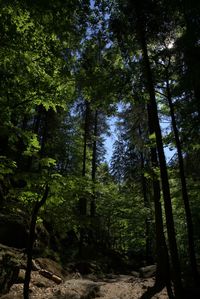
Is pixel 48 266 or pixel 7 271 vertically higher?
pixel 48 266

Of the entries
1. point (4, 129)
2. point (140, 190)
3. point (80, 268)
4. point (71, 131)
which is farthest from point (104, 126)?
point (4, 129)

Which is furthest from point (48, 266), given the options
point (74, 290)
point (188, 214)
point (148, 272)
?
point (188, 214)

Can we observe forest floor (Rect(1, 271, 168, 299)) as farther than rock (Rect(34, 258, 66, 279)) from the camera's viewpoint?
No

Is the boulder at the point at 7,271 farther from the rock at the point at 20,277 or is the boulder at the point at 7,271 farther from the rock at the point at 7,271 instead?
the rock at the point at 20,277

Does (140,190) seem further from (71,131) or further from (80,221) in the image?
(80,221)

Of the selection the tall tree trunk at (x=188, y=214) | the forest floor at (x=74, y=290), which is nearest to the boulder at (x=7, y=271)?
the forest floor at (x=74, y=290)

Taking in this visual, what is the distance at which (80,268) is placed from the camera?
58.3 ft

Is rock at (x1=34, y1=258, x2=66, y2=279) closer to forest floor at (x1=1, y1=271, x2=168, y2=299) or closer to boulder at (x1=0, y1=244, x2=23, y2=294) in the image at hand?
forest floor at (x1=1, y1=271, x2=168, y2=299)

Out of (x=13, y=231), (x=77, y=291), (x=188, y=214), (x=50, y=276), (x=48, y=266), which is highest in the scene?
(x=13, y=231)

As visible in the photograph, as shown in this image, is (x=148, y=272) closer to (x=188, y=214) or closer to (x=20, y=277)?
(x=188, y=214)

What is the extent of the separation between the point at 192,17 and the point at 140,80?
3.52m

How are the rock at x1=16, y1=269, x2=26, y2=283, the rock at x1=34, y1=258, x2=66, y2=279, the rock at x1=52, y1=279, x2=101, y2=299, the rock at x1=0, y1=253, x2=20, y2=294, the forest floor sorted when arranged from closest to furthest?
the rock at x1=0, y1=253, x2=20, y2=294
the forest floor
the rock at x1=52, y1=279, x2=101, y2=299
the rock at x1=16, y1=269, x2=26, y2=283
the rock at x1=34, y1=258, x2=66, y2=279

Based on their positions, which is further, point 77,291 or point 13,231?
point 13,231

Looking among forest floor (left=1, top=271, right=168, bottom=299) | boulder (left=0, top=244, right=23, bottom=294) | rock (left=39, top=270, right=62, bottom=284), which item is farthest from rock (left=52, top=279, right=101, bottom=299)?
boulder (left=0, top=244, right=23, bottom=294)
